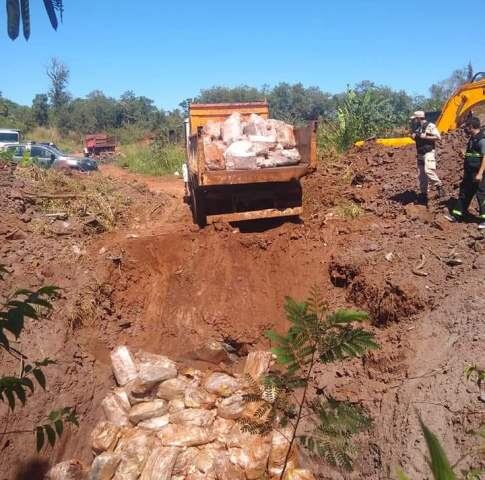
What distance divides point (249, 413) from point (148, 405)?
3.82 ft

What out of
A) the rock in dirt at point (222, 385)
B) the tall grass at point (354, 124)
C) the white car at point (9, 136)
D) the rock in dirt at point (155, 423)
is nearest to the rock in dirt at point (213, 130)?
the rock in dirt at point (222, 385)

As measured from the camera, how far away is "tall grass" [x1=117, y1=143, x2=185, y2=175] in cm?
1780

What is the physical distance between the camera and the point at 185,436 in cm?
526

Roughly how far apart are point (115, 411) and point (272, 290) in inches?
100

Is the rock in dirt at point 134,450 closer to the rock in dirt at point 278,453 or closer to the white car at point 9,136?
the rock in dirt at point 278,453

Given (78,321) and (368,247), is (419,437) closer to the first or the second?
(368,247)

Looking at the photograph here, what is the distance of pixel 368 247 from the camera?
670cm

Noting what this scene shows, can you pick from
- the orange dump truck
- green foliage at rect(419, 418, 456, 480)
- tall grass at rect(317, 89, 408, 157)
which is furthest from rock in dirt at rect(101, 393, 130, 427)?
tall grass at rect(317, 89, 408, 157)

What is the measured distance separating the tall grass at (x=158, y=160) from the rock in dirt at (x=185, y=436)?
506 inches

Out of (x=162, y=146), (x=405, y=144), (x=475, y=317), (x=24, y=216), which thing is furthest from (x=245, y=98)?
(x=475, y=317)

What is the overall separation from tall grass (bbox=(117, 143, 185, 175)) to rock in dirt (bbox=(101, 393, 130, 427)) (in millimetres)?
12393

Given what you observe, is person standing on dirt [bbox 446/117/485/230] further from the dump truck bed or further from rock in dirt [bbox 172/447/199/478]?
rock in dirt [bbox 172/447/199/478]

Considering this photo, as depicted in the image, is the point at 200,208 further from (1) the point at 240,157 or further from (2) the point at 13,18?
(2) the point at 13,18

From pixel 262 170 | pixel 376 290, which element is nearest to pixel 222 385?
pixel 376 290
